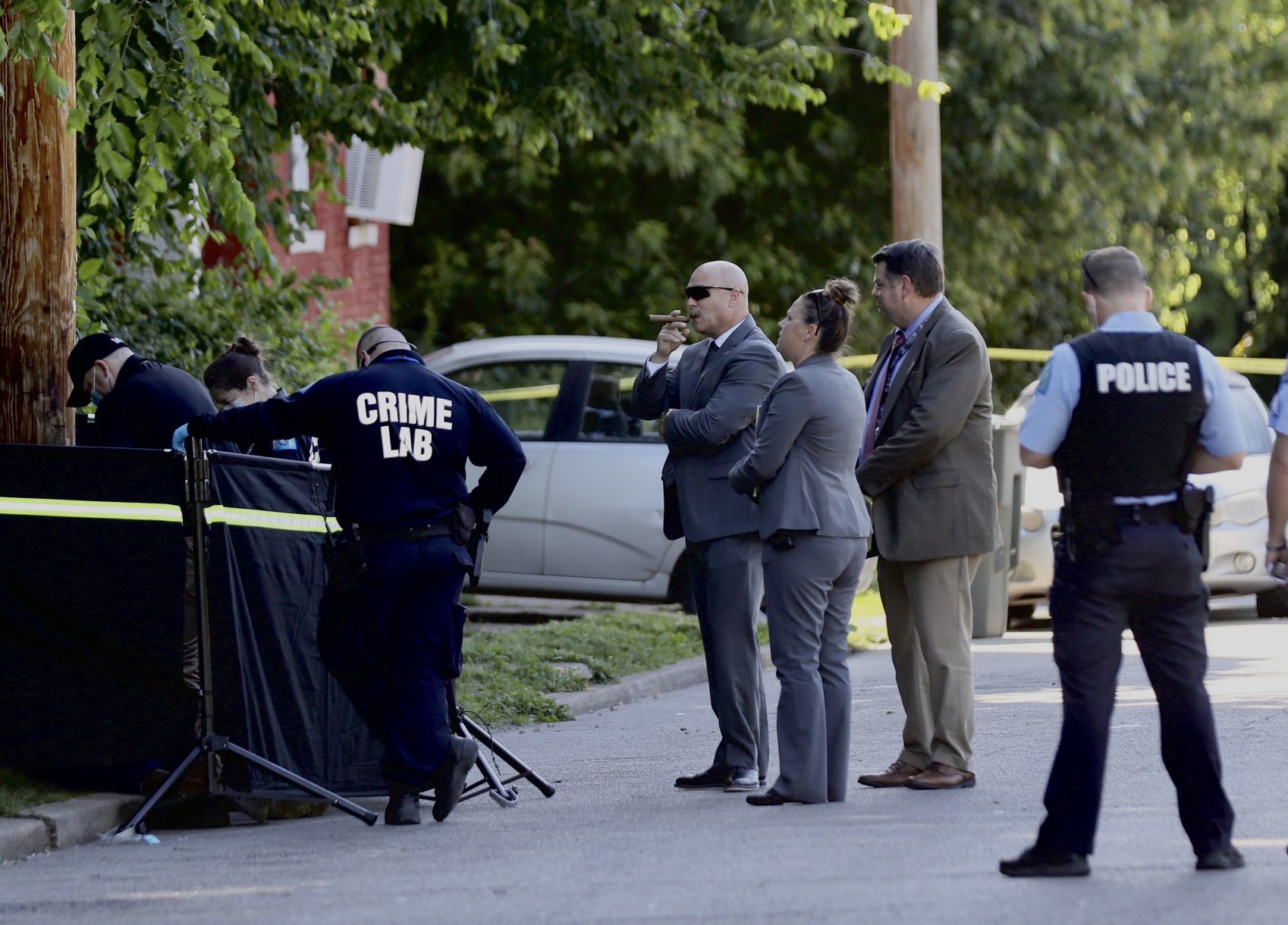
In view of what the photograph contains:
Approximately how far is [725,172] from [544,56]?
19.6 ft

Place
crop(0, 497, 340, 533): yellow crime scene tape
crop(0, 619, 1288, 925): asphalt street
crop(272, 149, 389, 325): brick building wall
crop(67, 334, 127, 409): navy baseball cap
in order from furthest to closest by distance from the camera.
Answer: crop(272, 149, 389, 325): brick building wall, crop(67, 334, 127, 409): navy baseball cap, crop(0, 497, 340, 533): yellow crime scene tape, crop(0, 619, 1288, 925): asphalt street

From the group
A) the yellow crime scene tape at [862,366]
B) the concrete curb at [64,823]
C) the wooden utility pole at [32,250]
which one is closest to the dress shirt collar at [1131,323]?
the yellow crime scene tape at [862,366]

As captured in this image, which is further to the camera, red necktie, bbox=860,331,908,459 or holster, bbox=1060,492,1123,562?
red necktie, bbox=860,331,908,459

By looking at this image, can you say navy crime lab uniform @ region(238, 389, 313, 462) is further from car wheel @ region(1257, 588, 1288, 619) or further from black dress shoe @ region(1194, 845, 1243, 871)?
car wheel @ region(1257, 588, 1288, 619)

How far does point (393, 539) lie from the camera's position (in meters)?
6.81

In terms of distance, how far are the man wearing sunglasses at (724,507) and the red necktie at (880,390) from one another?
1.23ft

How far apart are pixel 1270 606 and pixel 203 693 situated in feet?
32.6

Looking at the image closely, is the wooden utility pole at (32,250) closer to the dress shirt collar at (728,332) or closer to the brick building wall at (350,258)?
the dress shirt collar at (728,332)

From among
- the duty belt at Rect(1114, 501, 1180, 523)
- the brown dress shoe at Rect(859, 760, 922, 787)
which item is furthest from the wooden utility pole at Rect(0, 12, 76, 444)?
the duty belt at Rect(1114, 501, 1180, 523)

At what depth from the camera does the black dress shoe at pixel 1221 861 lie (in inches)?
220

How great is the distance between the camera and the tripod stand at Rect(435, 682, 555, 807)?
7391mm

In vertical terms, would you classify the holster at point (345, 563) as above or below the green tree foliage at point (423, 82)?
below

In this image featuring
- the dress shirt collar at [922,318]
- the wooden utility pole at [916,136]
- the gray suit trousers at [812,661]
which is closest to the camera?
the gray suit trousers at [812,661]

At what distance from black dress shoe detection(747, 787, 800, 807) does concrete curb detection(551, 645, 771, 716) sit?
2.54 meters
